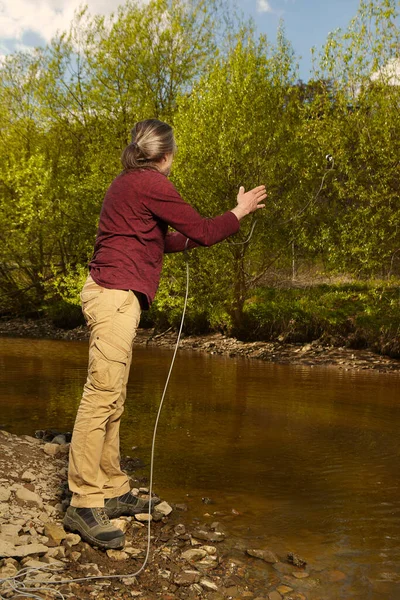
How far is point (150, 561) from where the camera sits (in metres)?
3.82

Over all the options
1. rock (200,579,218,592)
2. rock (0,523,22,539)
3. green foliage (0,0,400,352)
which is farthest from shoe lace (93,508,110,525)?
green foliage (0,0,400,352)

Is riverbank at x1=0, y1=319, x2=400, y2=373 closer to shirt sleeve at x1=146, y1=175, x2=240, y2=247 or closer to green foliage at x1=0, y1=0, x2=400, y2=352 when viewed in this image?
green foliage at x1=0, y1=0, x2=400, y2=352

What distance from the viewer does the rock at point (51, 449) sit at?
18.9ft

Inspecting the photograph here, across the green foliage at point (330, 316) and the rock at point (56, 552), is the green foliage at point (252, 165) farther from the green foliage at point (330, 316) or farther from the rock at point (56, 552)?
the rock at point (56, 552)

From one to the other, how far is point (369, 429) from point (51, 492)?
4.52 metres

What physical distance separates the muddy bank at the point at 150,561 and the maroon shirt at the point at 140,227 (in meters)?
1.60

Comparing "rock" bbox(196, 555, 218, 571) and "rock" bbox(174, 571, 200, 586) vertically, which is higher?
"rock" bbox(174, 571, 200, 586)

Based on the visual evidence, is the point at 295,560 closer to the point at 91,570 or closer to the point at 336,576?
the point at 336,576

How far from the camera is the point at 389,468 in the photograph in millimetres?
6121

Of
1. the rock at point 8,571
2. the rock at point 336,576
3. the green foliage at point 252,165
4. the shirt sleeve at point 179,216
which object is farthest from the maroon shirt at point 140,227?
the green foliage at point 252,165

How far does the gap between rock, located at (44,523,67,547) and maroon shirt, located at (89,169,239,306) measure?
1566 mm

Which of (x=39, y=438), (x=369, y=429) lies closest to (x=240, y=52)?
(x=369, y=429)

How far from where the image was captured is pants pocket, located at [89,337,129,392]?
13.1 feet

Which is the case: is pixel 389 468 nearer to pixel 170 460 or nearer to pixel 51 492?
pixel 170 460
